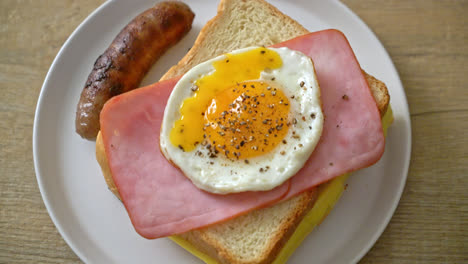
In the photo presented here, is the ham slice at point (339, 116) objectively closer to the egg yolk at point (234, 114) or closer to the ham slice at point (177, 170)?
the ham slice at point (177, 170)

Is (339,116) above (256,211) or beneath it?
above

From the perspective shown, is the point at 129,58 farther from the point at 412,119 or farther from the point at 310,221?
the point at 412,119

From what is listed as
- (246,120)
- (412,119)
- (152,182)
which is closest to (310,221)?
(246,120)

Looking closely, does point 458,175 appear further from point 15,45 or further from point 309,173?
point 15,45

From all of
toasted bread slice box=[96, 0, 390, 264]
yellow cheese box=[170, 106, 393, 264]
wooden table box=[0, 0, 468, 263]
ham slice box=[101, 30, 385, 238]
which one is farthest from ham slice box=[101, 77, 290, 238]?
wooden table box=[0, 0, 468, 263]

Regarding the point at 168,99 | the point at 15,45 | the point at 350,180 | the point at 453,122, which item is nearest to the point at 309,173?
the point at 350,180

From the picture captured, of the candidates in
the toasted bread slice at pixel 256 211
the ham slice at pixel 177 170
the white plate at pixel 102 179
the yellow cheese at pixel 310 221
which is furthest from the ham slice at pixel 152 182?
the white plate at pixel 102 179
